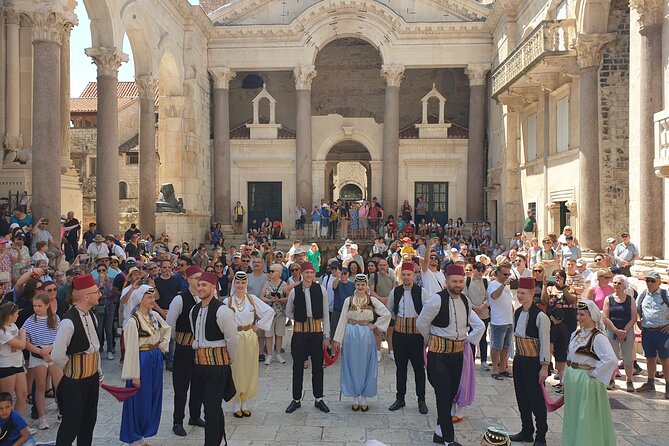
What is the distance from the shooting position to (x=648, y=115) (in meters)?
11.8

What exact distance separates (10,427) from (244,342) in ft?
9.35

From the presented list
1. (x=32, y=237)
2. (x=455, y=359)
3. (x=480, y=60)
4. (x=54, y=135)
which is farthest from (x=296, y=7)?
(x=455, y=359)

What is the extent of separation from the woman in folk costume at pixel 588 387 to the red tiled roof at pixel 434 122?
23221mm

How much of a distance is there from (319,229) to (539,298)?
16872 mm

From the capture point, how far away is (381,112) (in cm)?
3209

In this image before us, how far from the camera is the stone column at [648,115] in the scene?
11.6 metres

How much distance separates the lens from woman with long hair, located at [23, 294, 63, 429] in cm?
681

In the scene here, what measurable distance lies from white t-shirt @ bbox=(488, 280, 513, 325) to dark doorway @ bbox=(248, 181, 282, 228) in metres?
20.3

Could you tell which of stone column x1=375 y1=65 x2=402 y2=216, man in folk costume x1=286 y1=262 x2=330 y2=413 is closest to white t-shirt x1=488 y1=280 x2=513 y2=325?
man in folk costume x1=286 y1=262 x2=330 y2=413

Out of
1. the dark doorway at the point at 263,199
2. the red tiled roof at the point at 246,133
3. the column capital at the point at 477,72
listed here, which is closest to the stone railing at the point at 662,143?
the column capital at the point at 477,72

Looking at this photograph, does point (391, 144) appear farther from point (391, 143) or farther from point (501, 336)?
point (501, 336)

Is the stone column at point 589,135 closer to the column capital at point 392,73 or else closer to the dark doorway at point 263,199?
the column capital at point 392,73

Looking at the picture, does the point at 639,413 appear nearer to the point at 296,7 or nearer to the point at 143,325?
the point at 143,325

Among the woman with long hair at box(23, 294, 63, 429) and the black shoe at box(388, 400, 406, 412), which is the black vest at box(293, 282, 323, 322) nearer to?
the black shoe at box(388, 400, 406, 412)
